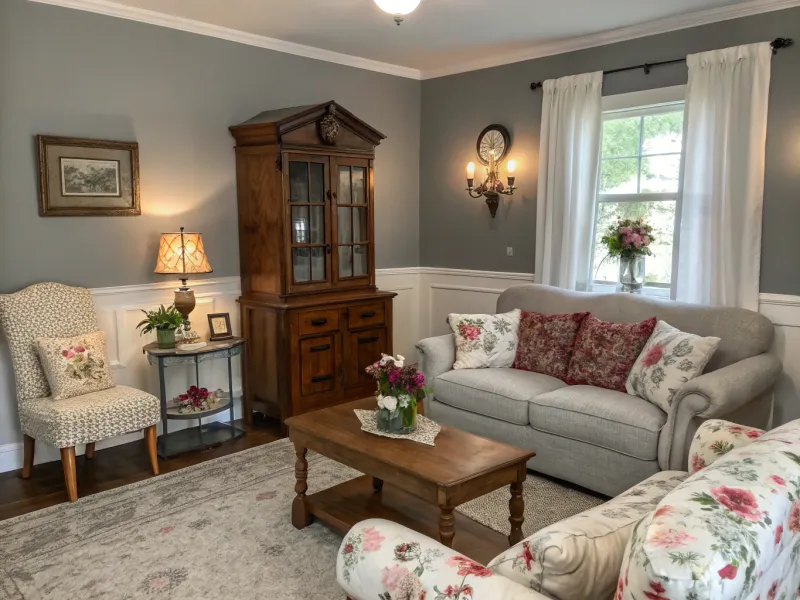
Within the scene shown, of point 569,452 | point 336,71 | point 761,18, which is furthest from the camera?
point 336,71

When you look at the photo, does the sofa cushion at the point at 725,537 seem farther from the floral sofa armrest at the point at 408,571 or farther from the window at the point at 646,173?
the window at the point at 646,173

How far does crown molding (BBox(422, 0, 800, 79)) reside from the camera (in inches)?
147

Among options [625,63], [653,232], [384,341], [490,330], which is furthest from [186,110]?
[653,232]

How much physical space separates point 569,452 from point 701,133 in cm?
218

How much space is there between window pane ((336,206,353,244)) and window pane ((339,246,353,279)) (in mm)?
58

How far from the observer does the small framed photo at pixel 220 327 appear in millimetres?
4203

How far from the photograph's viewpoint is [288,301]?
4270 mm

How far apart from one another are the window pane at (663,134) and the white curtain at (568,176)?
313 millimetres

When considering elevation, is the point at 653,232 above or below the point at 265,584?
above

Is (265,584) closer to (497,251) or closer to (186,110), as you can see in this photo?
(186,110)

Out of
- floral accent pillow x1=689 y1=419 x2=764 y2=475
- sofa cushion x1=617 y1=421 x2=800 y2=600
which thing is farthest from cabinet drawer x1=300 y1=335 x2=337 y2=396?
sofa cushion x1=617 y1=421 x2=800 y2=600

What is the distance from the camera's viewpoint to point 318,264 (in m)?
4.48

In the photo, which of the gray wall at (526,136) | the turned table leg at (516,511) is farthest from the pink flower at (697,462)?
the gray wall at (526,136)

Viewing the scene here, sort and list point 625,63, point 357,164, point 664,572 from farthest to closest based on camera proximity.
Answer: point 357,164
point 625,63
point 664,572
